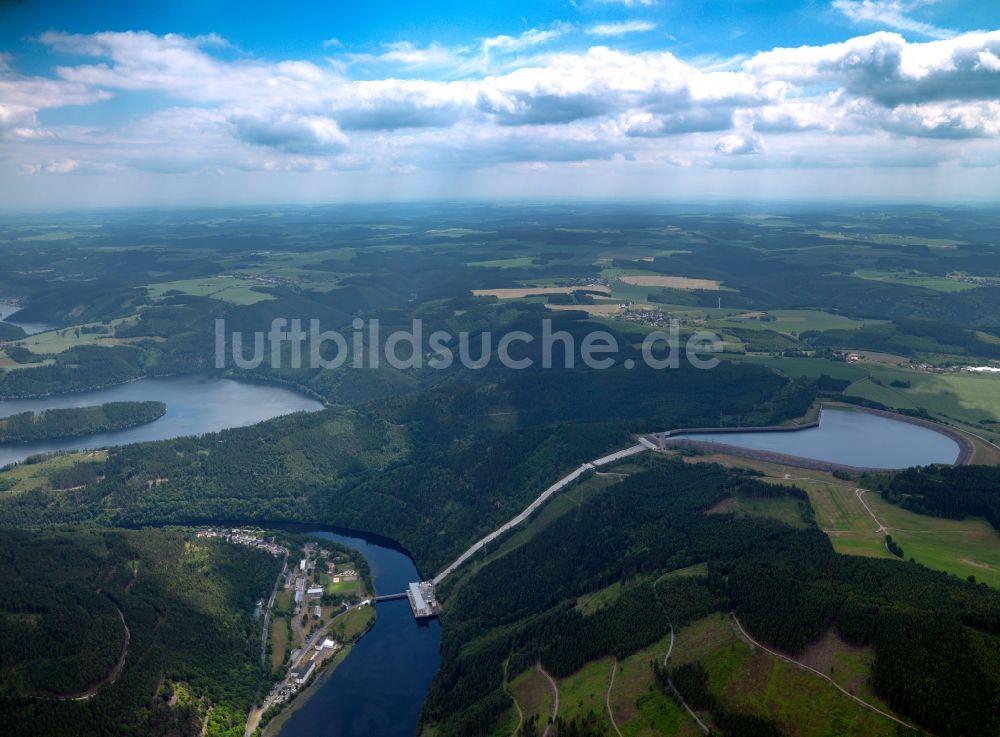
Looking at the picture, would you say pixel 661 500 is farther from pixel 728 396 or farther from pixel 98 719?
pixel 98 719

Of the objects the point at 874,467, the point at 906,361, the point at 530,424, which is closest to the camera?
the point at 874,467

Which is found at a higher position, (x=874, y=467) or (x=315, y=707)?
(x=874, y=467)

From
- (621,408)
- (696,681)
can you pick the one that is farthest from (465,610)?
(621,408)

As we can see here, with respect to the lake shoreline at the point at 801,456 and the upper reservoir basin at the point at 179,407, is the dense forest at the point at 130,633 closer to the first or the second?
the upper reservoir basin at the point at 179,407

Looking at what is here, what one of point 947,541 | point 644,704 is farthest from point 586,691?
point 947,541

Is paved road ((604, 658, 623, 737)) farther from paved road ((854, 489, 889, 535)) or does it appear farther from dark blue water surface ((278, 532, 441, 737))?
paved road ((854, 489, 889, 535))

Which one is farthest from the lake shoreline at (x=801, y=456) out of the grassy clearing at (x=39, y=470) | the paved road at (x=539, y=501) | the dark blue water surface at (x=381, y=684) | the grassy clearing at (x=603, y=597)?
the grassy clearing at (x=39, y=470)
